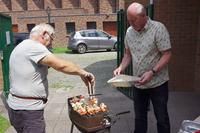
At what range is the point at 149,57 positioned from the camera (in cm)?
415

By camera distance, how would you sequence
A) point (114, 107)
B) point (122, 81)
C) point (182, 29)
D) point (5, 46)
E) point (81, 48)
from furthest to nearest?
point (81, 48), point (5, 46), point (182, 29), point (114, 107), point (122, 81)

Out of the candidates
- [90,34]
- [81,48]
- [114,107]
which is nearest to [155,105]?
[114,107]

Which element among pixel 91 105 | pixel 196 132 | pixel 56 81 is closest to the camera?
pixel 196 132

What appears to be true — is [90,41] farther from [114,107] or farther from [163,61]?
[163,61]

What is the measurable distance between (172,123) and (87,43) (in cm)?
1737

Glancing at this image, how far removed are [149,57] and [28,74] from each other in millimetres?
1487

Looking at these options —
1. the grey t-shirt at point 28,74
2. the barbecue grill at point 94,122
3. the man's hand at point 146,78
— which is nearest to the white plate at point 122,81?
the man's hand at point 146,78

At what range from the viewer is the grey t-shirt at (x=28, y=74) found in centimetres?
343

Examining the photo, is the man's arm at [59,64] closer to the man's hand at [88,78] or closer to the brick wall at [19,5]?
the man's hand at [88,78]

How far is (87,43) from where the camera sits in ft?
75.3

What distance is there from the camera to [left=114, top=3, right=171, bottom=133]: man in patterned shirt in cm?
402

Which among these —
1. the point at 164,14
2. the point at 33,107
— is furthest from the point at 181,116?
the point at 33,107

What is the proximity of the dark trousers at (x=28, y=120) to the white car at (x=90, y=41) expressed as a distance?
19.1 m

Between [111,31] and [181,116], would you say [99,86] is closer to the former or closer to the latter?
[181,116]
